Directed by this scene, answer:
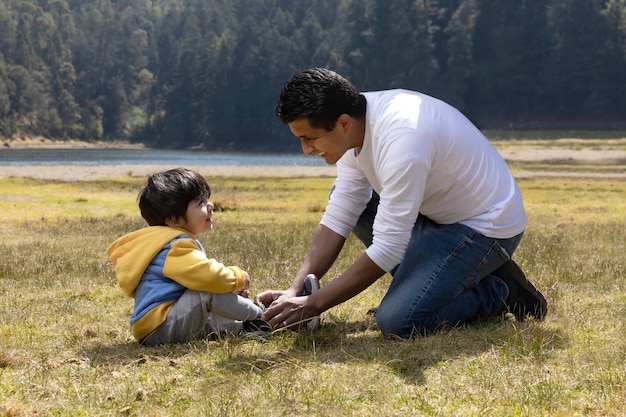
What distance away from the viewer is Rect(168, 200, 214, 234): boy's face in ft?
16.9

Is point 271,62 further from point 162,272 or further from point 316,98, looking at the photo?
point 316,98

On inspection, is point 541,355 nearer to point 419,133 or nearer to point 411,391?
point 411,391

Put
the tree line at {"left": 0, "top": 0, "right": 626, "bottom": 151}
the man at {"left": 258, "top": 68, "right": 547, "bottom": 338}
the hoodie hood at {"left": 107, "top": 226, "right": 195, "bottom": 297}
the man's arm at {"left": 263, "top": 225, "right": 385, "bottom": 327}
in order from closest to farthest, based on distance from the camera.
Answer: the man at {"left": 258, "top": 68, "right": 547, "bottom": 338} < the man's arm at {"left": 263, "top": 225, "right": 385, "bottom": 327} < the hoodie hood at {"left": 107, "top": 226, "right": 195, "bottom": 297} < the tree line at {"left": 0, "top": 0, "right": 626, "bottom": 151}

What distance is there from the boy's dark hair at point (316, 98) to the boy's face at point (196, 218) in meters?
0.85

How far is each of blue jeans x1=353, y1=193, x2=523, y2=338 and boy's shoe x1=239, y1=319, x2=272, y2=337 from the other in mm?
716

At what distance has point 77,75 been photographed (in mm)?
167125

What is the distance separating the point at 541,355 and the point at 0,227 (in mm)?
11602

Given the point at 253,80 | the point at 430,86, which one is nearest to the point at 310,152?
the point at 430,86

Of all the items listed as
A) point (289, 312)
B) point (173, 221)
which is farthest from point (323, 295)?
point (173, 221)

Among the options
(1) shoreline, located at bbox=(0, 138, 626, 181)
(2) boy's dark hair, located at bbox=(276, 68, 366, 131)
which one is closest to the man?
(2) boy's dark hair, located at bbox=(276, 68, 366, 131)

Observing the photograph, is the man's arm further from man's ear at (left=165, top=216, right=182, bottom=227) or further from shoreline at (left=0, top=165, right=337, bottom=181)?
shoreline at (left=0, top=165, right=337, bottom=181)

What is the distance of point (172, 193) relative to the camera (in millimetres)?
5047

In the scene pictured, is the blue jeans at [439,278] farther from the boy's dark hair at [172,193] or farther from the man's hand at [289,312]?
the boy's dark hair at [172,193]

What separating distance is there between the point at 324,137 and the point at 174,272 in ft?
3.99
